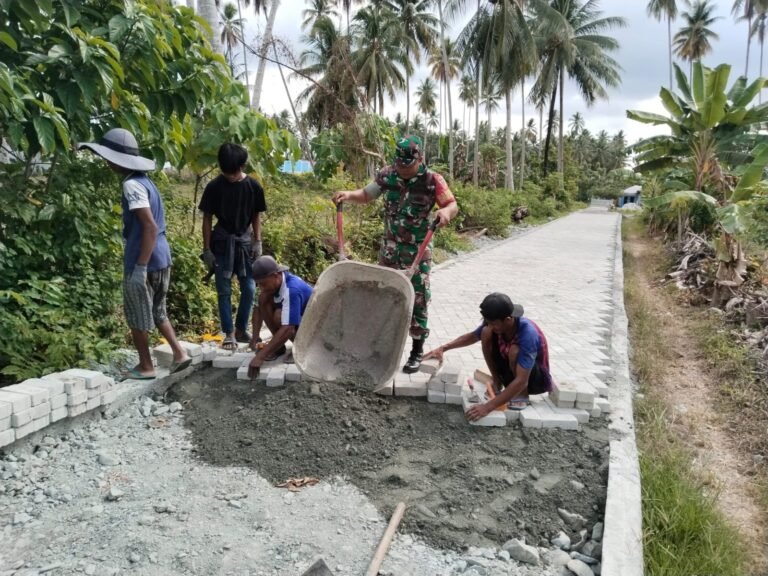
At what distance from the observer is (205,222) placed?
13.2ft

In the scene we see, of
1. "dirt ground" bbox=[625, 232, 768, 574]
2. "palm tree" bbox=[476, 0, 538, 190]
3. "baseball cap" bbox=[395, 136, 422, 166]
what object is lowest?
"dirt ground" bbox=[625, 232, 768, 574]

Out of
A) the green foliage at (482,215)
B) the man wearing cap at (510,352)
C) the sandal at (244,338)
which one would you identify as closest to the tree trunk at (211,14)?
the sandal at (244,338)

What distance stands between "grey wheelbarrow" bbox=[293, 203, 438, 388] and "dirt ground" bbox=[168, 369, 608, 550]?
0.22m

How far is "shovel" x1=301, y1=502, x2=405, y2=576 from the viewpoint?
82.3 inches

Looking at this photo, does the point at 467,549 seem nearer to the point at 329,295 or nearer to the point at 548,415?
the point at 548,415

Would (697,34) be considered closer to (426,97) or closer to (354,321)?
(426,97)

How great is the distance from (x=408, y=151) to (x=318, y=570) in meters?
A: 2.49

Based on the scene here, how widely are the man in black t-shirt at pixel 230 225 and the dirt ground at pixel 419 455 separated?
0.97 m

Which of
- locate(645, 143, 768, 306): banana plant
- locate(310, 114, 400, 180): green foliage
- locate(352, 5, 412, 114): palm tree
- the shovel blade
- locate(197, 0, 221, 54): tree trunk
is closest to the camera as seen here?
the shovel blade

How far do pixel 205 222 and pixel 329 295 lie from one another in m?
1.14

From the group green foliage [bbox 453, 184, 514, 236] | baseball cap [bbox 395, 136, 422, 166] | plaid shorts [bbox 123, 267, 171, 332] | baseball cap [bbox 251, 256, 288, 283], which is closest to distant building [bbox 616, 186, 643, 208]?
green foliage [bbox 453, 184, 514, 236]

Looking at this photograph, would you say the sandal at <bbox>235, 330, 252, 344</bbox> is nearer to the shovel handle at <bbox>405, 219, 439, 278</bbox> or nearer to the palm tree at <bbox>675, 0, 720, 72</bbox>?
the shovel handle at <bbox>405, 219, 439, 278</bbox>

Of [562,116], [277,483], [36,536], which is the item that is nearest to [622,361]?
[277,483]

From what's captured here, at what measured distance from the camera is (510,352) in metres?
3.29
